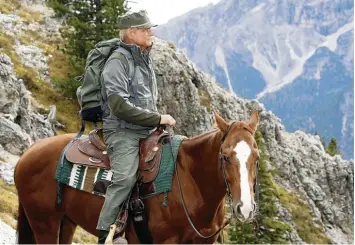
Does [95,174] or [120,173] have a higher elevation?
[120,173]

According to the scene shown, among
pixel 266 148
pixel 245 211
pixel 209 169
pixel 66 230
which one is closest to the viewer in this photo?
pixel 245 211

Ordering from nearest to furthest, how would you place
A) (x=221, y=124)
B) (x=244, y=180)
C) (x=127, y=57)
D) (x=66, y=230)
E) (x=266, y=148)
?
(x=244, y=180) → (x=221, y=124) → (x=127, y=57) → (x=66, y=230) → (x=266, y=148)

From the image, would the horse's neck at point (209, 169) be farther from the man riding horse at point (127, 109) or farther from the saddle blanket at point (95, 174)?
the man riding horse at point (127, 109)

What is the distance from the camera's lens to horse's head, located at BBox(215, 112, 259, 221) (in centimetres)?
598

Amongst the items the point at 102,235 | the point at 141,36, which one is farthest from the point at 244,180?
the point at 141,36

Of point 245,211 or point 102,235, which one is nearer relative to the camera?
point 245,211

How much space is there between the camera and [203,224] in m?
7.14

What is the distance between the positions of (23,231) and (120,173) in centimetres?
293

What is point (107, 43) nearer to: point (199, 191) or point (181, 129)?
point (199, 191)

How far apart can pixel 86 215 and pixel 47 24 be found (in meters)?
43.1

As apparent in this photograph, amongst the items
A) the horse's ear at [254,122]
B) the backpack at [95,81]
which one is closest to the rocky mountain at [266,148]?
Result: the backpack at [95,81]

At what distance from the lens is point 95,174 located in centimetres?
766

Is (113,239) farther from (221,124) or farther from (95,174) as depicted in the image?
(221,124)

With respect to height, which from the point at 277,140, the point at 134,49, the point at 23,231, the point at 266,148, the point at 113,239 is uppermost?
the point at 134,49
